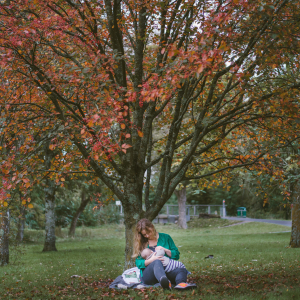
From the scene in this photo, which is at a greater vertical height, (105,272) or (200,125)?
(200,125)

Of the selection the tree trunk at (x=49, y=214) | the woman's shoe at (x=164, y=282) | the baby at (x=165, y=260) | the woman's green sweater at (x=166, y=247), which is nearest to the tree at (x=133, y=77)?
the woman's green sweater at (x=166, y=247)

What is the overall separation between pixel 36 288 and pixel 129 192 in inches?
99.5

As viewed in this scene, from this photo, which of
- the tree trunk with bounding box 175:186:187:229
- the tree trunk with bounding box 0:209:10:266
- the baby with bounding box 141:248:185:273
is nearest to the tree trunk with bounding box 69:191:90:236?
the tree trunk with bounding box 175:186:187:229

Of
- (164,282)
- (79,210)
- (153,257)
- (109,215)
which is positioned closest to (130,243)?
(153,257)

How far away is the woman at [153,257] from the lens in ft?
17.2

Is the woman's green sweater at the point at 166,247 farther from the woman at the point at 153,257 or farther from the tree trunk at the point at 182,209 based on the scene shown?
the tree trunk at the point at 182,209

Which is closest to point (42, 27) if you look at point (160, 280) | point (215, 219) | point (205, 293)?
point (160, 280)

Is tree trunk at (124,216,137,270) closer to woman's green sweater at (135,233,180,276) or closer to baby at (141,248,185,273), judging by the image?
woman's green sweater at (135,233,180,276)

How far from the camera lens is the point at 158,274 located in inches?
204

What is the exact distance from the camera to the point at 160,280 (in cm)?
506

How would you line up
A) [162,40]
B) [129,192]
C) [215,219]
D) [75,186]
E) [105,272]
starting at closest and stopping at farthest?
1. [129,192]
2. [162,40]
3. [105,272]
4. [75,186]
5. [215,219]

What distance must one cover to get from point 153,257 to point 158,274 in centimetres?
30

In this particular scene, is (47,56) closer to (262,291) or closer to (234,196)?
(262,291)

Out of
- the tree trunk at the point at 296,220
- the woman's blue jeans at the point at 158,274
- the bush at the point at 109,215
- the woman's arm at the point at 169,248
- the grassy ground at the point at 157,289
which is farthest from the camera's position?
the bush at the point at 109,215
